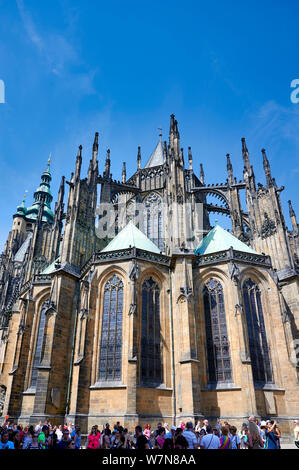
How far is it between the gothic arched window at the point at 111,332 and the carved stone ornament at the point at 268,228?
1168cm

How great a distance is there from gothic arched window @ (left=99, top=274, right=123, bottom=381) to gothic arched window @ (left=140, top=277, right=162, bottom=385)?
133cm

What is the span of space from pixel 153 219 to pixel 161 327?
14.8m

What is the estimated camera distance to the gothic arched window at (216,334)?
17781mm

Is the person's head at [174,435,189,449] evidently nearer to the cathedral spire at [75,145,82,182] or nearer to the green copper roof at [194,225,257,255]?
the green copper roof at [194,225,257,255]

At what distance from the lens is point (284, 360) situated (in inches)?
710

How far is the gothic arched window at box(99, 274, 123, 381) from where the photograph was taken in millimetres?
17766

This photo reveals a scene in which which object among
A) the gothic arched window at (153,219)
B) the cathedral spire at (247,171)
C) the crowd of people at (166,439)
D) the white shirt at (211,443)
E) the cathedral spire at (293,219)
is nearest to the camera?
the white shirt at (211,443)

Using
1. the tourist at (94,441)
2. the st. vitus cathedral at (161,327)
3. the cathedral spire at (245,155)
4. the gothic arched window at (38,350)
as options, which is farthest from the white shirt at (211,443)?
the cathedral spire at (245,155)

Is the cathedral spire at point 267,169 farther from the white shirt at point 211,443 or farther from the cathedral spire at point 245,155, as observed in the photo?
the white shirt at point 211,443

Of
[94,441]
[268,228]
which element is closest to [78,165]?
[268,228]

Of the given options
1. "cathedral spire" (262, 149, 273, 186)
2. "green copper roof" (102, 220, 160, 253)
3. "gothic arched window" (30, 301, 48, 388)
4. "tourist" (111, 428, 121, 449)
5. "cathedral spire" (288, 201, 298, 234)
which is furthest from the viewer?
"cathedral spire" (288, 201, 298, 234)

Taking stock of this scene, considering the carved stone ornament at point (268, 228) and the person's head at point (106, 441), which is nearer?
the person's head at point (106, 441)

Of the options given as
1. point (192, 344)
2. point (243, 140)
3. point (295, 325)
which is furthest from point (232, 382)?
point (243, 140)

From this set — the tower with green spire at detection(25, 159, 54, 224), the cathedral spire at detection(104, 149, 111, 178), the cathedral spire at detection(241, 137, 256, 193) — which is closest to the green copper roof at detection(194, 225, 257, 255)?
the cathedral spire at detection(241, 137, 256, 193)
